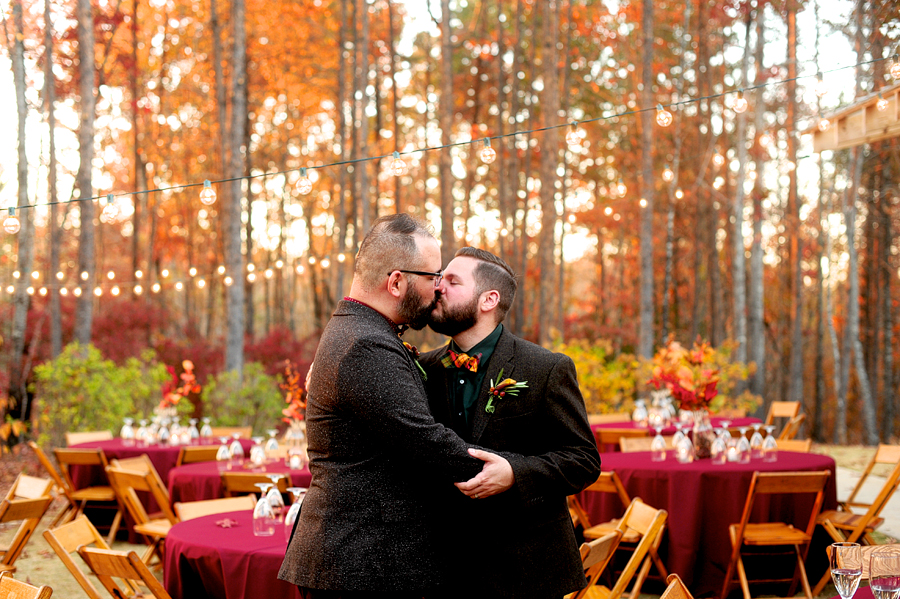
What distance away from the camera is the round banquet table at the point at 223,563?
3219mm

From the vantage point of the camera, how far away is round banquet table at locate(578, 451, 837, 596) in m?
5.14

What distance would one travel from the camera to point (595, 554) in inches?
129

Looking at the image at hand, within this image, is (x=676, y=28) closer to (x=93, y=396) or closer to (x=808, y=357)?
(x=808, y=357)

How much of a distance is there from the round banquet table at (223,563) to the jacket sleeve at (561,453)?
1.38m

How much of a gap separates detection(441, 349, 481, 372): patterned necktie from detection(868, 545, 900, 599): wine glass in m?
1.21

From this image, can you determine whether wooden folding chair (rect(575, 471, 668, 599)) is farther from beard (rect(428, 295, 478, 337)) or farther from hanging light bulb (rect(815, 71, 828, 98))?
hanging light bulb (rect(815, 71, 828, 98))

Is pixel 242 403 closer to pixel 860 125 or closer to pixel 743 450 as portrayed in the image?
pixel 743 450

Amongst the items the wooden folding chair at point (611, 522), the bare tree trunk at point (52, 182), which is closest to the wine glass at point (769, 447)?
the wooden folding chair at point (611, 522)

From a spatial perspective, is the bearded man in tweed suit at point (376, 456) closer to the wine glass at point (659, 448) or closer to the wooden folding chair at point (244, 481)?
the wooden folding chair at point (244, 481)

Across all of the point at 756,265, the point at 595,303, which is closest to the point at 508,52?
the point at 595,303

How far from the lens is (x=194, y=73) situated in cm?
2288

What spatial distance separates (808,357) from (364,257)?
27915 millimetres

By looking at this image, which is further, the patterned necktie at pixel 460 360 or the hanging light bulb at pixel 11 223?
the hanging light bulb at pixel 11 223

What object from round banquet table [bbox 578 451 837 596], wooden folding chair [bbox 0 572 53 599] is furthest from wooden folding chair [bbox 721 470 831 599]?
wooden folding chair [bbox 0 572 53 599]
